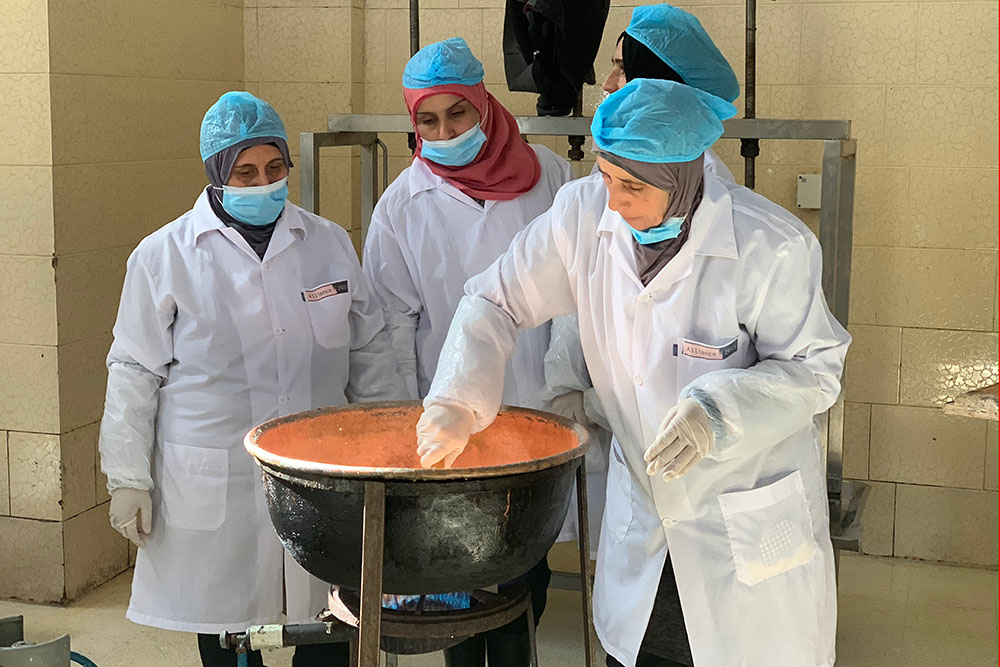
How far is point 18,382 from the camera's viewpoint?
3.12 meters

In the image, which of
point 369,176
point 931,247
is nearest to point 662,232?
point 369,176

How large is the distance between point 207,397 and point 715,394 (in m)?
1.03

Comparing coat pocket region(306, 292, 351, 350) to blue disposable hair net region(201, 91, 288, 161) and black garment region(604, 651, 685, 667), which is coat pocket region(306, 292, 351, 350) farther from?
black garment region(604, 651, 685, 667)

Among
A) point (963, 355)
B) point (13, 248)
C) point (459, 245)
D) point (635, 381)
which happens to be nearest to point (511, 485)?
point (635, 381)

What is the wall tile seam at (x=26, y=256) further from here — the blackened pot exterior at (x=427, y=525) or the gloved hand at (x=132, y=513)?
the blackened pot exterior at (x=427, y=525)

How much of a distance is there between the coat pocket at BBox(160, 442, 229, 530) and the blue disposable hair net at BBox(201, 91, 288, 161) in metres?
0.56

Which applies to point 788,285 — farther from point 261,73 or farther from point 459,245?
point 261,73

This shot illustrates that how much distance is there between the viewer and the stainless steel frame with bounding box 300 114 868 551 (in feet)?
8.44

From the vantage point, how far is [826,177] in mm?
2572

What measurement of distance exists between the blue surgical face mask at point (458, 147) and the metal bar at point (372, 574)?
1089mm

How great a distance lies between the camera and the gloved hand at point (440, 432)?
1.72 m

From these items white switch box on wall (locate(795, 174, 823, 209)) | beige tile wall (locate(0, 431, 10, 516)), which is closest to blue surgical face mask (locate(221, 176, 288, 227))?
beige tile wall (locate(0, 431, 10, 516))

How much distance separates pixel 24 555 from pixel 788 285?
238 centimetres

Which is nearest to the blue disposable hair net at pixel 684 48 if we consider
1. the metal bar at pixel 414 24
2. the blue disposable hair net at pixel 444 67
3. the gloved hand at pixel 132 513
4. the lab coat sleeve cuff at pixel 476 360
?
the blue disposable hair net at pixel 444 67
